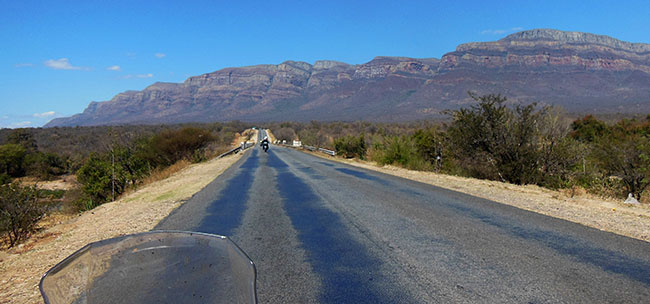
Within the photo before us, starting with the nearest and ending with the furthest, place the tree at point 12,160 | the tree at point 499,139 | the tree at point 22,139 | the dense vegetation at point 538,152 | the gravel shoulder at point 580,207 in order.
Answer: the gravel shoulder at point 580,207, the dense vegetation at point 538,152, the tree at point 499,139, the tree at point 12,160, the tree at point 22,139

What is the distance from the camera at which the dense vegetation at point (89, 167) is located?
9.56m

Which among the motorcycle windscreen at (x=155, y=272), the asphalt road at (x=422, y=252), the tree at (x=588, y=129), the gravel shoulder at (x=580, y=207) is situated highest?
the motorcycle windscreen at (x=155, y=272)

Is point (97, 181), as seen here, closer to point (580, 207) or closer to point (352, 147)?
point (580, 207)

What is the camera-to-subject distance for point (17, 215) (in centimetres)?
920

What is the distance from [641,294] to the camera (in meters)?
4.15

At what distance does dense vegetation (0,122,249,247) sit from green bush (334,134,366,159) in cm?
1234

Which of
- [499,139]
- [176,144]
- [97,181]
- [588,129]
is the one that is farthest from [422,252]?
[588,129]

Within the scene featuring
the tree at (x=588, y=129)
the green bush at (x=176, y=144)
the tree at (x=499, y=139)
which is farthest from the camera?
the tree at (x=588, y=129)

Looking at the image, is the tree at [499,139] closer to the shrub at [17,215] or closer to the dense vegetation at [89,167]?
the dense vegetation at [89,167]

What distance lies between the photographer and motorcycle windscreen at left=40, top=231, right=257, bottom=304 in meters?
2.16

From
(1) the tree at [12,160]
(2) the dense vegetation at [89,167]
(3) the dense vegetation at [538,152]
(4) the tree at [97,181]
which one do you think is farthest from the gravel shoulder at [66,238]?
(1) the tree at [12,160]

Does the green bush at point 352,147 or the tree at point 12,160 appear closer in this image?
the green bush at point 352,147

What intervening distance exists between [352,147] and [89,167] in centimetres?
2183

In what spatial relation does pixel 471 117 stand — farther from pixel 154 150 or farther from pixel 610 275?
pixel 154 150
